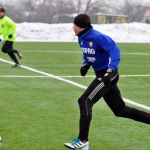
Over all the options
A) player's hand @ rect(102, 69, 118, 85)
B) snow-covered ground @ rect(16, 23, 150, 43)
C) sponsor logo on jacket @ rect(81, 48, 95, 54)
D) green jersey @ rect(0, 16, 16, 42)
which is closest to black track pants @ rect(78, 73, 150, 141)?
player's hand @ rect(102, 69, 118, 85)

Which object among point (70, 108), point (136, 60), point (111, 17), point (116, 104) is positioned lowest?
point (111, 17)

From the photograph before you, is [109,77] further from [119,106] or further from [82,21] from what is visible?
[82,21]

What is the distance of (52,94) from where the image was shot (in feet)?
41.8

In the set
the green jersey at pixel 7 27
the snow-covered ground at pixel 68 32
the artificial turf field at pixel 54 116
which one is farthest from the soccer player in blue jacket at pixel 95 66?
the snow-covered ground at pixel 68 32

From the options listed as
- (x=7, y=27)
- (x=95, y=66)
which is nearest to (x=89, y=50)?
(x=95, y=66)

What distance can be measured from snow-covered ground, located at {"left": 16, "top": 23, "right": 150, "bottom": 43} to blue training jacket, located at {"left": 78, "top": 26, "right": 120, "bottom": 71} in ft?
126

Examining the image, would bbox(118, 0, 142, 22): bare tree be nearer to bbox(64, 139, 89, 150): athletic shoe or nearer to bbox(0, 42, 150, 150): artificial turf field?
bbox(0, 42, 150, 150): artificial turf field

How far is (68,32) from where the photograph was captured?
1912 inches

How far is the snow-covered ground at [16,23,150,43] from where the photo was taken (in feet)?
154

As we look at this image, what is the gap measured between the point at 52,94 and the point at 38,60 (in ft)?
33.6

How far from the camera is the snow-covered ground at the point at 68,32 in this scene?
46906 mm

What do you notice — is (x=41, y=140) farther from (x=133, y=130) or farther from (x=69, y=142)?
(x=133, y=130)

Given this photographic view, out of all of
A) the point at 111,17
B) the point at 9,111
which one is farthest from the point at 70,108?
the point at 111,17

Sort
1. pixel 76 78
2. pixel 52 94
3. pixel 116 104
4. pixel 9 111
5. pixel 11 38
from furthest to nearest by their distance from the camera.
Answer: pixel 11 38 → pixel 76 78 → pixel 52 94 → pixel 9 111 → pixel 116 104
